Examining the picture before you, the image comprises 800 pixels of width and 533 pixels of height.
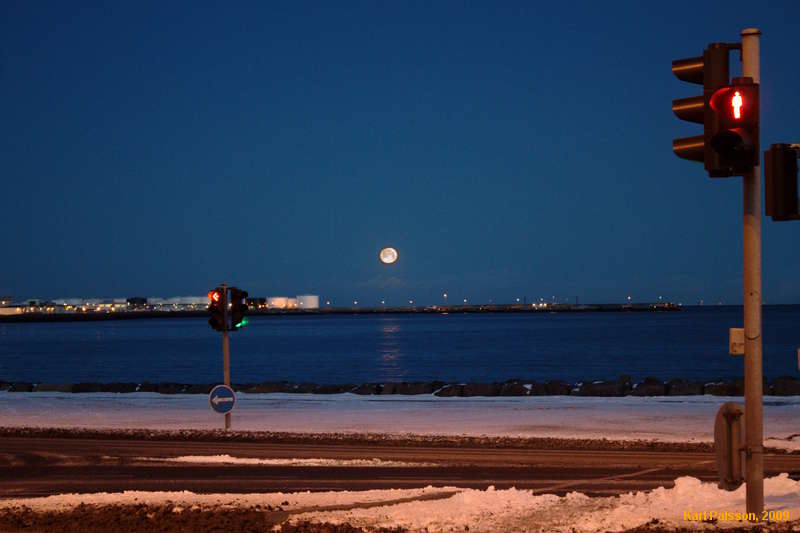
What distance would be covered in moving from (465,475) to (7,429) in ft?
46.8

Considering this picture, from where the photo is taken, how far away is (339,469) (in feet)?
53.7

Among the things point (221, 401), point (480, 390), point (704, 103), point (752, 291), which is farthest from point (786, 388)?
point (704, 103)

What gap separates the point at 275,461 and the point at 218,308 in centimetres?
603

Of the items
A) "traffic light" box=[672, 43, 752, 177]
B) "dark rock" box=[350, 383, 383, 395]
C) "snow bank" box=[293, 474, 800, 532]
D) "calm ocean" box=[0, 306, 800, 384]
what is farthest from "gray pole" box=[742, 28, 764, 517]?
"calm ocean" box=[0, 306, 800, 384]

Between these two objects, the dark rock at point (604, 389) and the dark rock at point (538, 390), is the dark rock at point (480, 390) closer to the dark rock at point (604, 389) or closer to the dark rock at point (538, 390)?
the dark rock at point (538, 390)

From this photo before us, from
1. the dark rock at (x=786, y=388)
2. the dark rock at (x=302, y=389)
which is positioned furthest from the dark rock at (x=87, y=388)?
the dark rock at (x=786, y=388)

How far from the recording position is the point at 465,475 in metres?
15.4

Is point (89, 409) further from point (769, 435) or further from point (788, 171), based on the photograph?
point (788, 171)

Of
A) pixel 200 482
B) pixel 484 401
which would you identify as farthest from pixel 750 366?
pixel 484 401

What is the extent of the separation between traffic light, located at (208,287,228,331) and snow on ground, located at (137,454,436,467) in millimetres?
4771

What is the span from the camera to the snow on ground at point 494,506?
10.3m

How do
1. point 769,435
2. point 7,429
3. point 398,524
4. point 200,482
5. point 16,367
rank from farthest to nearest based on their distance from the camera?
point 16,367, point 7,429, point 769,435, point 200,482, point 398,524

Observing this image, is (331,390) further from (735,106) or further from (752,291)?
(735,106)

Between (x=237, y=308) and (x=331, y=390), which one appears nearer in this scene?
(x=237, y=308)
